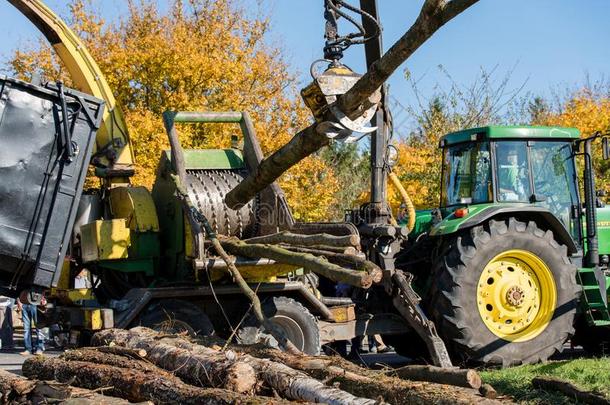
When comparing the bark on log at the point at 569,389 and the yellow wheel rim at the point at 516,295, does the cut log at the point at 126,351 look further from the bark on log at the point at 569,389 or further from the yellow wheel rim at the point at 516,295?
the yellow wheel rim at the point at 516,295

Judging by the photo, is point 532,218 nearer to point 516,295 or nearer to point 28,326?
point 516,295

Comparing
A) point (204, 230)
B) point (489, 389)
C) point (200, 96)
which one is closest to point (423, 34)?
point (489, 389)

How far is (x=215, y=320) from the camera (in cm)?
1080

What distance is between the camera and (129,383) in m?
7.59

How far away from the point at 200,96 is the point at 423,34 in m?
14.8

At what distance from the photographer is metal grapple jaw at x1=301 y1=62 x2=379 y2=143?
28.1ft

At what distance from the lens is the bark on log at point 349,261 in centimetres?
867

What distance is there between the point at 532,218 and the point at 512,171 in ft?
2.10

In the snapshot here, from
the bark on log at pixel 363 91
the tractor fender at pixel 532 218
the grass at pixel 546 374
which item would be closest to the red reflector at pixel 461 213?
the tractor fender at pixel 532 218

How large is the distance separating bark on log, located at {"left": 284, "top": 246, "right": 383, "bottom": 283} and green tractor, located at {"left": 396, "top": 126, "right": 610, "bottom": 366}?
1.49 metres

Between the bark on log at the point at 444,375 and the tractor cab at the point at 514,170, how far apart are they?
3898mm

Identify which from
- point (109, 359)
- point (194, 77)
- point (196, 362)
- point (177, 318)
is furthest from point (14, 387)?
point (194, 77)

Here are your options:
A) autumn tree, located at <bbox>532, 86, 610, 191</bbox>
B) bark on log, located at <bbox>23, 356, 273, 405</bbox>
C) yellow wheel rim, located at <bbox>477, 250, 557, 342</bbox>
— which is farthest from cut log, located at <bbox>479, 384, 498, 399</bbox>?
autumn tree, located at <bbox>532, 86, 610, 191</bbox>

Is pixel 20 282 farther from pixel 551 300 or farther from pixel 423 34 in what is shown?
pixel 551 300
